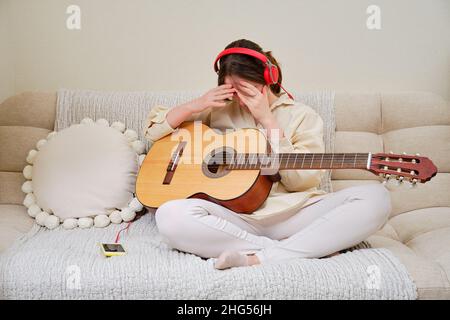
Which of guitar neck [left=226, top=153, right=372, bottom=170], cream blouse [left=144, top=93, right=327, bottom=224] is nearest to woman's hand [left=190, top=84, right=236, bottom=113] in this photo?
cream blouse [left=144, top=93, right=327, bottom=224]

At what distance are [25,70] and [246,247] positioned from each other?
1.33m

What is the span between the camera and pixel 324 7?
91.5 inches

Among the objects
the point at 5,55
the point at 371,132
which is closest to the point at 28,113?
the point at 5,55

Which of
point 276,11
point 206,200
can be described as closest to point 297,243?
point 206,200

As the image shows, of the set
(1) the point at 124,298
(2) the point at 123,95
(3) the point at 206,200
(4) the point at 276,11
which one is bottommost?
(1) the point at 124,298

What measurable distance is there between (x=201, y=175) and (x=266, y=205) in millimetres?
211

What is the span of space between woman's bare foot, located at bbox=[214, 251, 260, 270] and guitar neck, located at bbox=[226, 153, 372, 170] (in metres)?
0.28

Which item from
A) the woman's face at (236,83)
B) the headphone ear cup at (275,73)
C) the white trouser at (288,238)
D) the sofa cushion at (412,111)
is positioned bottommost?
the white trouser at (288,238)

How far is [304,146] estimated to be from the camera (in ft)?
5.80

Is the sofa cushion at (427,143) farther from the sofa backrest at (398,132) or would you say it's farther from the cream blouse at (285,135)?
the cream blouse at (285,135)

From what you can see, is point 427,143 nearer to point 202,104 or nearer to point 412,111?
point 412,111

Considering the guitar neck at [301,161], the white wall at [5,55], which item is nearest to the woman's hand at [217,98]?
the guitar neck at [301,161]

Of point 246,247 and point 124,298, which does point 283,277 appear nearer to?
point 246,247

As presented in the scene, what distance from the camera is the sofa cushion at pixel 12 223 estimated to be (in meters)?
1.71
